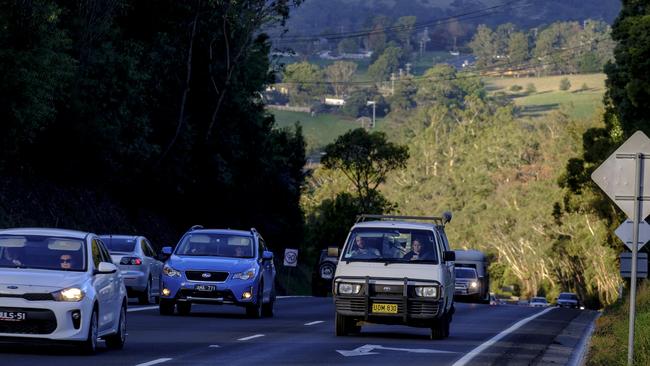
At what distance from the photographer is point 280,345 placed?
826 inches

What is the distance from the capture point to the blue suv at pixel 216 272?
89.6ft

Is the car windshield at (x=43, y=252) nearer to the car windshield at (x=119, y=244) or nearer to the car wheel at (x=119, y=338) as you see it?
the car wheel at (x=119, y=338)

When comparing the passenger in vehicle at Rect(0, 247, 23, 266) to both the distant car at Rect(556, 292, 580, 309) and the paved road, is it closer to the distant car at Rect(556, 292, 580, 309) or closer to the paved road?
the paved road

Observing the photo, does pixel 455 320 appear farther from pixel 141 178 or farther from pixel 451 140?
pixel 451 140

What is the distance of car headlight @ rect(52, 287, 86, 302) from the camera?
16516 millimetres

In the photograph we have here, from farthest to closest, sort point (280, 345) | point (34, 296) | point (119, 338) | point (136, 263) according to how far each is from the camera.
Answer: point (136, 263) < point (280, 345) < point (119, 338) < point (34, 296)

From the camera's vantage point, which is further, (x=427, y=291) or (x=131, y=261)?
(x=131, y=261)

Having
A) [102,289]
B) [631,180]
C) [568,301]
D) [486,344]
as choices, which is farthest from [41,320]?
[568,301]

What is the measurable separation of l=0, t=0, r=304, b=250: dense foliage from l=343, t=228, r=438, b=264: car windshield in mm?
14499

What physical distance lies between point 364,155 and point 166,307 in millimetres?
64311

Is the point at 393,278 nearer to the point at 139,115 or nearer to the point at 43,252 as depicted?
the point at 43,252

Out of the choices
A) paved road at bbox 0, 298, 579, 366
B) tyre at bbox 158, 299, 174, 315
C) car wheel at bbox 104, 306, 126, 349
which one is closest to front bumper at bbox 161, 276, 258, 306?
tyre at bbox 158, 299, 174, 315

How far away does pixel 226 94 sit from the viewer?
198 ft

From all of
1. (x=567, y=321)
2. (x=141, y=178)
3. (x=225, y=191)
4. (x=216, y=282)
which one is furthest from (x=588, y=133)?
(x=216, y=282)
